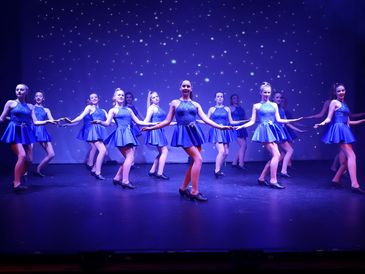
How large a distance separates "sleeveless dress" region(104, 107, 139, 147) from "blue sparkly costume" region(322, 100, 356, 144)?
3336 mm

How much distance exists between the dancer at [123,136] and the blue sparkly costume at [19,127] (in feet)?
3.68

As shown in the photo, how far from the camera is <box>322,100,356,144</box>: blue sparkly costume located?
657 cm

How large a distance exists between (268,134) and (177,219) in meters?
2.91

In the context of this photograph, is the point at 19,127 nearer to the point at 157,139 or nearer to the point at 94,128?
the point at 94,128

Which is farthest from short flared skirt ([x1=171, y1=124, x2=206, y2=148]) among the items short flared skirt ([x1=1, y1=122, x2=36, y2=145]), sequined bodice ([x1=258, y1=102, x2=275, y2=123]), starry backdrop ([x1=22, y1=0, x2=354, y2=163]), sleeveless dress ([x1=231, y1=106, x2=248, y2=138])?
starry backdrop ([x1=22, y1=0, x2=354, y2=163])

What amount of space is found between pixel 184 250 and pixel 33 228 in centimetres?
190

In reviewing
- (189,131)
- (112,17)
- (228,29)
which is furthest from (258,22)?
(189,131)

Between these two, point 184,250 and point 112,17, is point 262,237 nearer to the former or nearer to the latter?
point 184,250

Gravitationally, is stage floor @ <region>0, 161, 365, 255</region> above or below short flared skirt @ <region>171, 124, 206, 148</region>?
below

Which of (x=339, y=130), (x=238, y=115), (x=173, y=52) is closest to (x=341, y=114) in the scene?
(x=339, y=130)

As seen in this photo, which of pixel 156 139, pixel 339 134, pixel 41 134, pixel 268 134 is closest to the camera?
pixel 339 134

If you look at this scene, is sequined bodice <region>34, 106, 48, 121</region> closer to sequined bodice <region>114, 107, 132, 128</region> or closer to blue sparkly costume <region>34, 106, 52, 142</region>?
blue sparkly costume <region>34, 106, 52, 142</region>

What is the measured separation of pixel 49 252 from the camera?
3.51m

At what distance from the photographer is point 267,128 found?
7.11 meters
